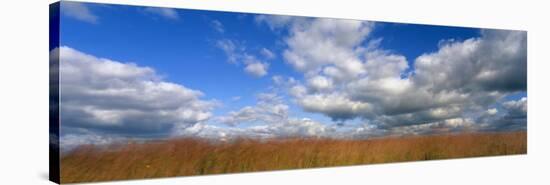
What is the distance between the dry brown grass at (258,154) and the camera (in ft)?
31.2

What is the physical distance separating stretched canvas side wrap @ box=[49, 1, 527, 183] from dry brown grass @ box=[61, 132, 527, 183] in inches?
0.7

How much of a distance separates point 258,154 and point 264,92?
90cm

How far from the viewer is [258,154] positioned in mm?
10711

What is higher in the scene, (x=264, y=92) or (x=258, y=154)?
(x=264, y=92)

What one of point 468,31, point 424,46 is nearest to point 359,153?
point 424,46

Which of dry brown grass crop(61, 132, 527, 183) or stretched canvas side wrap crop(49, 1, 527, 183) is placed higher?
stretched canvas side wrap crop(49, 1, 527, 183)

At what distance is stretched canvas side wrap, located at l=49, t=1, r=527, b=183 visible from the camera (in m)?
9.34

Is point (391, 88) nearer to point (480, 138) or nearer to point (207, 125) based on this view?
point (480, 138)

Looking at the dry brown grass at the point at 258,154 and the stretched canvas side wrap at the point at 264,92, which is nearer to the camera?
the stretched canvas side wrap at the point at 264,92

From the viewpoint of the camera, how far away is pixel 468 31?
12336 mm

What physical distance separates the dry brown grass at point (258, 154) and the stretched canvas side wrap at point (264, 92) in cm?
2

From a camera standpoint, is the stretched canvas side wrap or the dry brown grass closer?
the stretched canvas side wrap

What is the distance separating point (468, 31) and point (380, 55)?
183cm

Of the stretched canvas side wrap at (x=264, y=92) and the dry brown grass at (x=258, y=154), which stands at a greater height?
the stretched canvas side wrap at (x=264, y=92)
